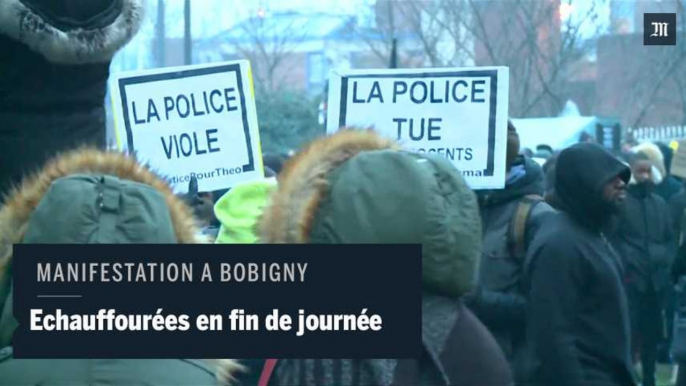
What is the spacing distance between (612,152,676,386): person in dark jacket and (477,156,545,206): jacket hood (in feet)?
13.3

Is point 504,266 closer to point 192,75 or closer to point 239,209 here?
point 239,209

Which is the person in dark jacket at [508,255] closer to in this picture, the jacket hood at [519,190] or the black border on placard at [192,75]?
the jacket hood at [519,190]

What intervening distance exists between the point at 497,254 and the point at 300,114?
19.6 metres

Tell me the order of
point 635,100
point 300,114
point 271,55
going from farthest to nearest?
point 271,55, point 635,100, point 300,114

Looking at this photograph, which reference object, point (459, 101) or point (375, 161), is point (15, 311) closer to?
point (375, 161)

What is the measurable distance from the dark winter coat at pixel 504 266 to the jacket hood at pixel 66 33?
214 cm

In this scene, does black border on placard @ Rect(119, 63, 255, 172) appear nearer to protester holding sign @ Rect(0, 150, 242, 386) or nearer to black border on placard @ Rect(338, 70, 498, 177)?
black border on placard @ Rect(338, 70, 498, 177)

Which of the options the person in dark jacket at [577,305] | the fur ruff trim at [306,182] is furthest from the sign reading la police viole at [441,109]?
the fur ruff trim at [306,182]

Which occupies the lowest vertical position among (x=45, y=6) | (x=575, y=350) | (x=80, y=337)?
(x=575, y=350)

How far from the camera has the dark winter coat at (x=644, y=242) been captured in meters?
10.4

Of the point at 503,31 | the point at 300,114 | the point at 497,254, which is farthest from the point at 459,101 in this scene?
the point at 300,114

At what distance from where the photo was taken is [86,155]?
3035 mm

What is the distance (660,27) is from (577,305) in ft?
23.5
